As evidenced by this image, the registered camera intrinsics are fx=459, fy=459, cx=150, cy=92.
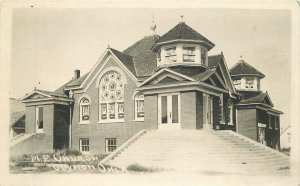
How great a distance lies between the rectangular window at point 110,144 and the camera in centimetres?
926

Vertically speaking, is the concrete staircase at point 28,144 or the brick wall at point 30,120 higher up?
the brick wall at point 30,120

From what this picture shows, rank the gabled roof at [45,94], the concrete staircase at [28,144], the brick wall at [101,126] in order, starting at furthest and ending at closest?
1. the brick wall at [101,126]
2. the gabled roof at [45,94]
3. the concrete staircase at [28,144]

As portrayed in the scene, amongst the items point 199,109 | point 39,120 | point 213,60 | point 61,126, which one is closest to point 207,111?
point 199,109

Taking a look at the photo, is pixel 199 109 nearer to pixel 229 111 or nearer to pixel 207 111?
pixel 207 111

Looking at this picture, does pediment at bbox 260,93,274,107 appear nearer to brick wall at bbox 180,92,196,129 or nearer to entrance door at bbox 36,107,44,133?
brick wall at bbox 180,92,196,129

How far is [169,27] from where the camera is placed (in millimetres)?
8570

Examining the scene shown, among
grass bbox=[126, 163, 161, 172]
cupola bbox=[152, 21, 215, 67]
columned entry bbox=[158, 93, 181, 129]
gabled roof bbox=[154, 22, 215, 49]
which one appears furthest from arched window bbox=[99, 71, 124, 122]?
grass bbox=[126, 163, 161, 172]

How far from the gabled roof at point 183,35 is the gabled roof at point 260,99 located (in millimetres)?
1463

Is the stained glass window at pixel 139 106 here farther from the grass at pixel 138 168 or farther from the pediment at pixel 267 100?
the pediment at pixel 267 100

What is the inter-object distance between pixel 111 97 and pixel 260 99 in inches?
122

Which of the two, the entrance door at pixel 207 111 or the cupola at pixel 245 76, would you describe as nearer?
the cupola at pixel 245 76

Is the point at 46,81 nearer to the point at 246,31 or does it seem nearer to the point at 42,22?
the point at 42,22

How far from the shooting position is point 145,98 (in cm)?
930

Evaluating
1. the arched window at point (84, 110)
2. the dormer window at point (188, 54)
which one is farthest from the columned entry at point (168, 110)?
the arched window at point (84, 110)
